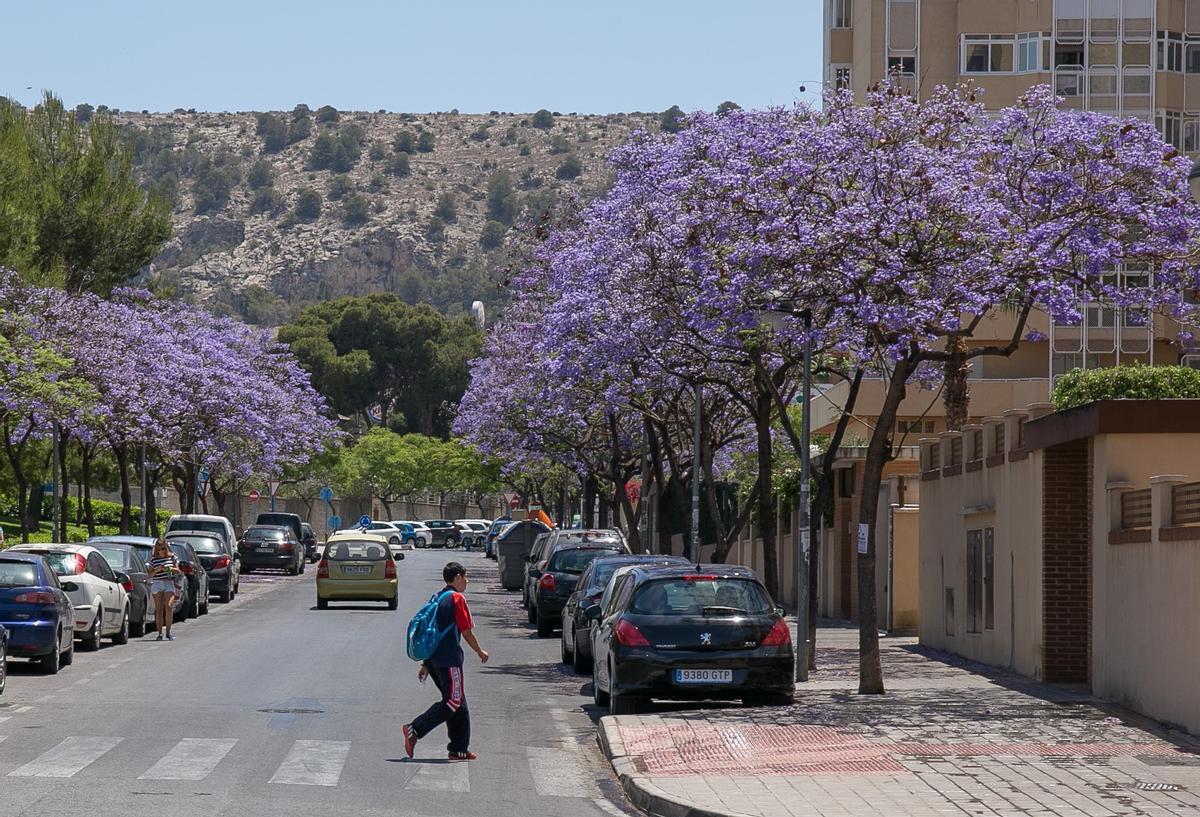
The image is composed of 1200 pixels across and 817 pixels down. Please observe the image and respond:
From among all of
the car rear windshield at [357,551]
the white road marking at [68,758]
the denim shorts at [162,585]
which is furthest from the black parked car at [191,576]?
the white road marking at [68,758]

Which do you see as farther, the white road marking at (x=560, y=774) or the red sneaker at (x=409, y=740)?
the red sneaker at (x=409, y=740)

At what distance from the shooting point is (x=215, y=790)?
13.1m

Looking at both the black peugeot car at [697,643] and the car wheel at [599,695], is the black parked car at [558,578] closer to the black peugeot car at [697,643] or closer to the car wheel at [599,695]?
the car wheel at [599,695]

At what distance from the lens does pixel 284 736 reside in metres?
16.5

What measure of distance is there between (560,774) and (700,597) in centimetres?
436

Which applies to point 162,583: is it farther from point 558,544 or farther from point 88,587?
point 558,544

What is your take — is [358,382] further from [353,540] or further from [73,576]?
[73,576]

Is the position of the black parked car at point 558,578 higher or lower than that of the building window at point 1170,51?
lower

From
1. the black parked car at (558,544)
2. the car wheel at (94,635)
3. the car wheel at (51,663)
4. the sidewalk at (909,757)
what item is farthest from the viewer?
the black parked car at (558,544)

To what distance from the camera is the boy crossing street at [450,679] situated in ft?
49.4

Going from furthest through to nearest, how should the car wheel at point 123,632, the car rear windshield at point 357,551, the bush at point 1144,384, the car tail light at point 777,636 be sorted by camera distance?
the car rear windshield at point 357,551 < the car wheel at point 123,632 < the bush at point 1144,384 < the car tail light at point 777,636

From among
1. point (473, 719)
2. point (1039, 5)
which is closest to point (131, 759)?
Answer: point (473, 719)

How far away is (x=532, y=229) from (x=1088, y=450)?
26267 millimetres

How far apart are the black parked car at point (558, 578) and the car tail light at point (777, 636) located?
1265 centimetres
